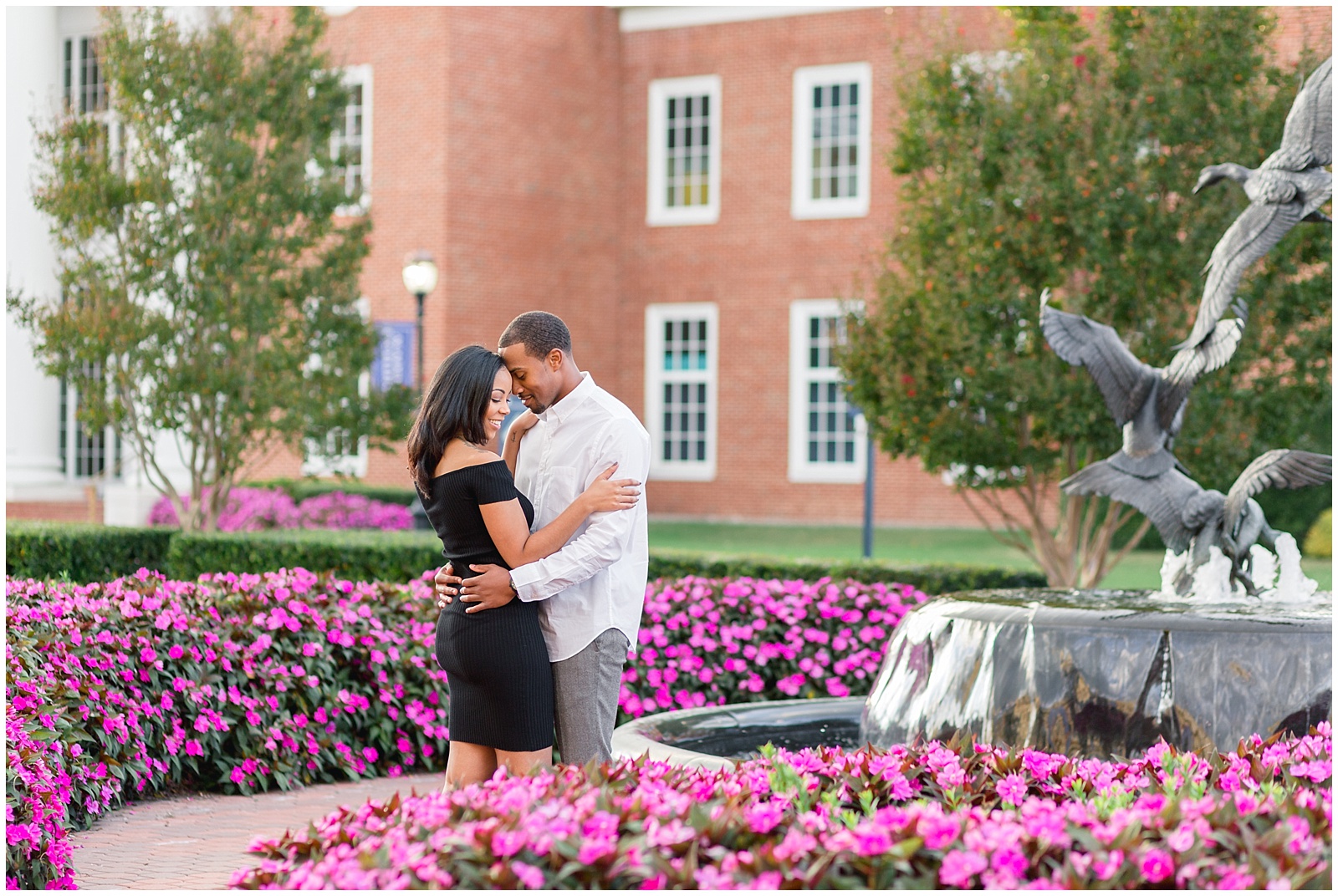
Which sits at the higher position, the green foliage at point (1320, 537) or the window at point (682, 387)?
the window at point (682, 387)

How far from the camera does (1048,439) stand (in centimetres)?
953

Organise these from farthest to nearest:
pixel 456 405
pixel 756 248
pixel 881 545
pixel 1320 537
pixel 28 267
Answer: pixel 756 248, pixel 881 545, pixel 28 267, pixel 1320 537, pixel 456 405

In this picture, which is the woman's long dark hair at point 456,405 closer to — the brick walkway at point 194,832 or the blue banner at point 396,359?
the brick walkway at point 194,832

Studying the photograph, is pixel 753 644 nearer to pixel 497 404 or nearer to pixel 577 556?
pixel 577 556

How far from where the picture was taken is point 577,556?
3533 millimetres

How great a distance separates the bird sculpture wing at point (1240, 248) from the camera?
579 centimetres

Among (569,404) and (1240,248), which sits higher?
(1240,248)

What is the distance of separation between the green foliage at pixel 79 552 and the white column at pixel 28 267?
24.9 ft

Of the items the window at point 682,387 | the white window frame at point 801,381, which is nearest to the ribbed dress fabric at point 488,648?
the white window frame at point 801,381

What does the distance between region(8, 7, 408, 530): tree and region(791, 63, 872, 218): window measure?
11.5 meters

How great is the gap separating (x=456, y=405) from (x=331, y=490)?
16456 millimetres

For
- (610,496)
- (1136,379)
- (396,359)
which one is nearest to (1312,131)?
(1136,379)

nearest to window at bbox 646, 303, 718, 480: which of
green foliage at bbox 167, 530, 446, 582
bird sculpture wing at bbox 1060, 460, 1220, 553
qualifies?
green foliage at bbox 167, 530, 446, 582

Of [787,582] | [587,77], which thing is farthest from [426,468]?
[587,77]
